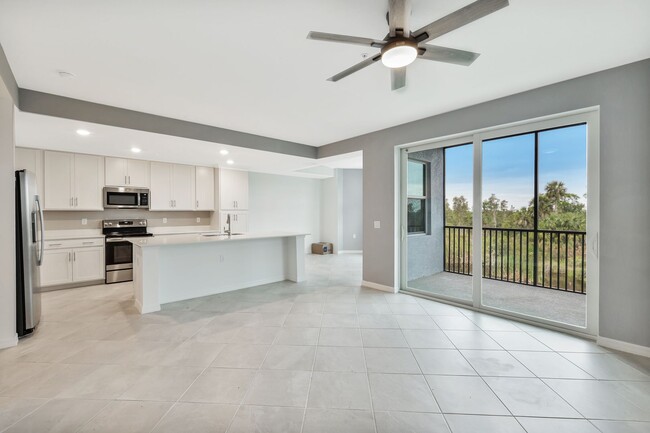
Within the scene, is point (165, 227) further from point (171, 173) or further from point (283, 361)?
point (283, 361)

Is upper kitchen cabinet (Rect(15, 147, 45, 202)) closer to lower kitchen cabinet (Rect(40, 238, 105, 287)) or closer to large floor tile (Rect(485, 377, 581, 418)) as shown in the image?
lower kitchen cabinet (Rect(40, 238, 105, 287))

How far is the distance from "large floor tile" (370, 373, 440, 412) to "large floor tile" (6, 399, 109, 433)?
1.83 metres

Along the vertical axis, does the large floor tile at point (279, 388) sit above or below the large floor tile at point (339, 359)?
below

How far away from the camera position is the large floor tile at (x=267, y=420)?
5.39 feet

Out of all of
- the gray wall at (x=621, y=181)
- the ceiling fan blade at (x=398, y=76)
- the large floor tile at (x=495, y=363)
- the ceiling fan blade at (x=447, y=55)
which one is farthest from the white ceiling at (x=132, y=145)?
the large floor tile at (x=495, y=363)

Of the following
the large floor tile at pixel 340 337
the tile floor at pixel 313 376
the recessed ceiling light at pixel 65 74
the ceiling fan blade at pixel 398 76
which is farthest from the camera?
the large floor tile at pixel 340 337

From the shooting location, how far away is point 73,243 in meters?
4.79

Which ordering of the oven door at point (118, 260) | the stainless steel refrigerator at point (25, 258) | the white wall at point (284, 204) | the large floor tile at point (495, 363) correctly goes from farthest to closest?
the white wall at point (284, 204) → the oven door at point (118, 260) → the stainless steel refrigerator at point (25, 258) → the large floor tile at point (495, 363)

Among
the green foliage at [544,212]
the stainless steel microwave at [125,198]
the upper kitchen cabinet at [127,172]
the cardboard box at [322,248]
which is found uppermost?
the upper kitchen cabinet at [127,172]

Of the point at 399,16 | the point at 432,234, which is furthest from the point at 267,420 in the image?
the point at 432,234

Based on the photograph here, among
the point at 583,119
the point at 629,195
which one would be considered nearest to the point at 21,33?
the point at 583,119

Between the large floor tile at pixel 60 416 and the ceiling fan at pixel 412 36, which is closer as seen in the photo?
the ceiling fan at pixel 412 36

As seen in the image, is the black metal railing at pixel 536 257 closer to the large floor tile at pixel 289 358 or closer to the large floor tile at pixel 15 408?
the large floor tile at pixel 289 358

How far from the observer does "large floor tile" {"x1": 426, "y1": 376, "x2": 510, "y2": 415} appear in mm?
1800
